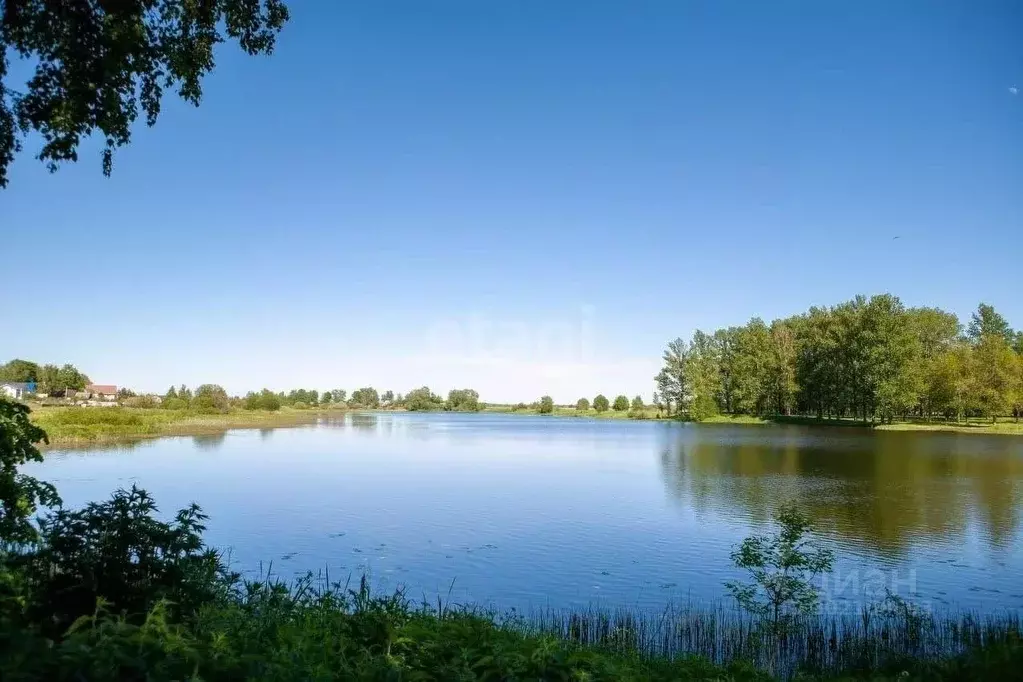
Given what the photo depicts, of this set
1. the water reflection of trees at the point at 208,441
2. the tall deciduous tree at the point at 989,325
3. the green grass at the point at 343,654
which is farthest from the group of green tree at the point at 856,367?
the green grass at the point at 343,654

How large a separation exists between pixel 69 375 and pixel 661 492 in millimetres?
124205

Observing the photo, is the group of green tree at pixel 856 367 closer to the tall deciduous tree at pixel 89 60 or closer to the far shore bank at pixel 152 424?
the far shore bank at pixel 152 424

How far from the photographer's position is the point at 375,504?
27.7 m

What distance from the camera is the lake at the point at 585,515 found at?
16188 mm

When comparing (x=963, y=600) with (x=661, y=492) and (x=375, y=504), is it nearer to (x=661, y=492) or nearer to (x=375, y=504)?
(x=661, y=492)

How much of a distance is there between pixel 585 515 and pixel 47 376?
128 metres

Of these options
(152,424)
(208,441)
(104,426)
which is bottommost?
(208,441)

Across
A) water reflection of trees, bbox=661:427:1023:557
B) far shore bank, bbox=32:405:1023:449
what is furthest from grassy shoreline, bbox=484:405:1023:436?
water reflection of trees, bbox=661:427:1023:557

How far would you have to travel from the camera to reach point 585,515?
83.4 ft

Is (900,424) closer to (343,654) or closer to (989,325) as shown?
(989,325)

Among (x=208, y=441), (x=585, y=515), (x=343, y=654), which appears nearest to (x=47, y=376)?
(x=208, y=441)

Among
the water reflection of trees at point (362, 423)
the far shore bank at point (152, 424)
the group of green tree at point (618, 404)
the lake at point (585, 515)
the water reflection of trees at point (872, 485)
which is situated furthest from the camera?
the group of green tree at point (618, 404)

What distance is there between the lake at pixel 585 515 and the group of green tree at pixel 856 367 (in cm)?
3537

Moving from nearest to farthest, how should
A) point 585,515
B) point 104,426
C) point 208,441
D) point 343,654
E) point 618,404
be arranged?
1. point 343,654
2. point 585,515
3. point 104,426
4. point 208,441
5. point 618,404
